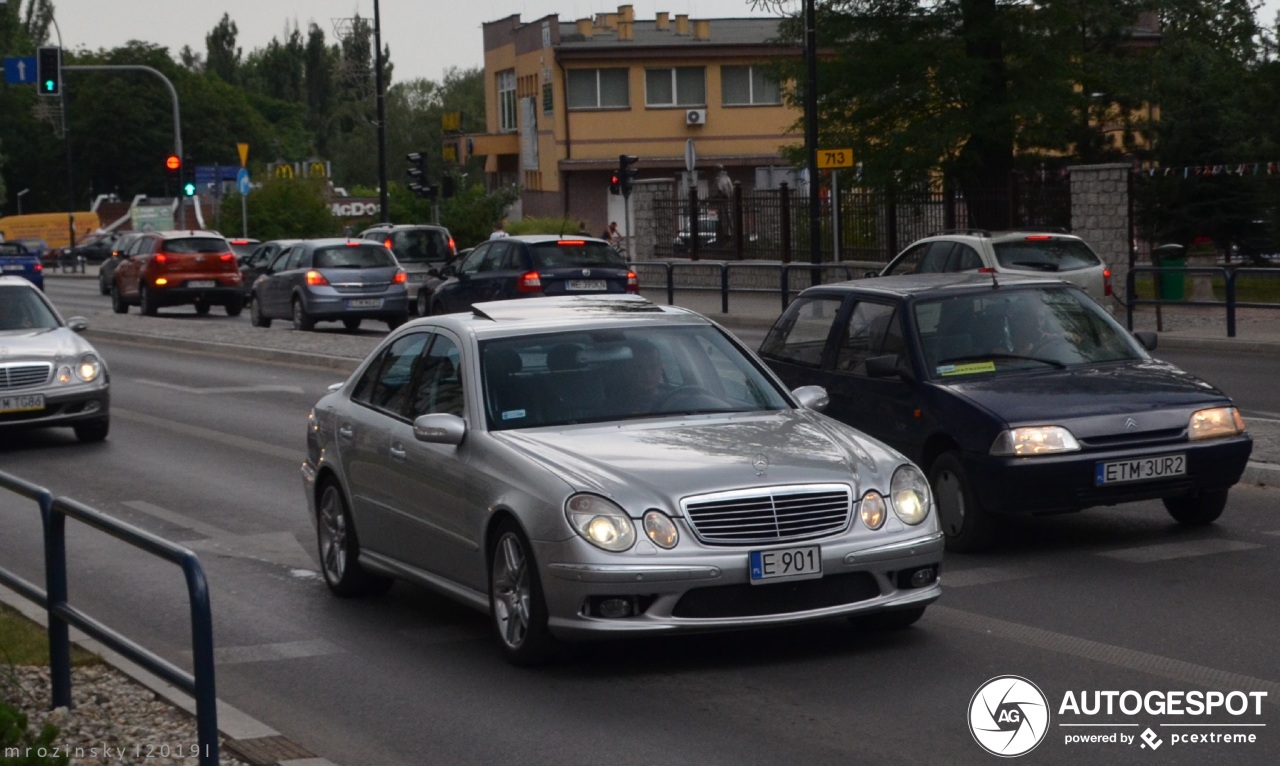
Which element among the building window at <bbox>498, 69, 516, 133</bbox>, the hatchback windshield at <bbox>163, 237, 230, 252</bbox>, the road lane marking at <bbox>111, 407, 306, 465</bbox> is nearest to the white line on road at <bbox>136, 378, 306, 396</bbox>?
the road lane marking at <bbox>111, 407, 306, 465</bbox>

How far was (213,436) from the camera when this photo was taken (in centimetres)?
1742

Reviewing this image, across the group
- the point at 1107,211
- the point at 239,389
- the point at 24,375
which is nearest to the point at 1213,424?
the point at 24,375

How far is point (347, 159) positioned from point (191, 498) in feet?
392

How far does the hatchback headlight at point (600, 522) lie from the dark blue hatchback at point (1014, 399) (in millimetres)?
3113

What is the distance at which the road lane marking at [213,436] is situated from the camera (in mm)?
15883

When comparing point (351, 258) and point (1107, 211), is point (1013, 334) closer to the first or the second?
point (1107, 211)

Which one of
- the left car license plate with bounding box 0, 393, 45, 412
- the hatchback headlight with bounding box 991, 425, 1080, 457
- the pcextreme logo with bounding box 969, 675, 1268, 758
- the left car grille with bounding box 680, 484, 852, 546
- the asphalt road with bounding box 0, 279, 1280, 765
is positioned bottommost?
the asphalt road with bounding box 0, 279, 1280, 765

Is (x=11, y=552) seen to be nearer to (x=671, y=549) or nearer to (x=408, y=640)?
A: (x=408, y=640)

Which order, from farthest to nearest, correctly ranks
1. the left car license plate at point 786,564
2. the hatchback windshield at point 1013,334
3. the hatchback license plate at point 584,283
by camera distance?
the hatchback license plate at point 584,283
the hatchback windshield at point 1013,334
the left car license plate at point 786,564

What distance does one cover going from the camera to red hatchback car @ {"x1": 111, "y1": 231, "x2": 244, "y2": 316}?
1596 inches

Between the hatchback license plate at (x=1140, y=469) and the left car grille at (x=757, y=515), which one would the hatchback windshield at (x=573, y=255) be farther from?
the left car grille at (x=757, y=515)

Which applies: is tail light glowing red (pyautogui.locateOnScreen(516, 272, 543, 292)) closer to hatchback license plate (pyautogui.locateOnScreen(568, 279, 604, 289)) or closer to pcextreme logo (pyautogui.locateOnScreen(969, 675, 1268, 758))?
hatchback license plate (pyautogui.locateOnScreen(568, 279, 604, 289))

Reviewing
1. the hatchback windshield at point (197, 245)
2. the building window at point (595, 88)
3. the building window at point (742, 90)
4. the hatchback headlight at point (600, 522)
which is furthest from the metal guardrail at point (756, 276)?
the building window at point (742, 90)

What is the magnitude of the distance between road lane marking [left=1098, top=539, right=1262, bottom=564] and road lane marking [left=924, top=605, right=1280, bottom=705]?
64.1 inches
